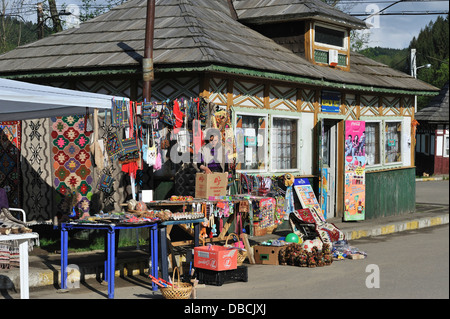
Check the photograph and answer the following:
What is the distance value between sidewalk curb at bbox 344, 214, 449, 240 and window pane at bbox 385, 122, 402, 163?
199 centimetres

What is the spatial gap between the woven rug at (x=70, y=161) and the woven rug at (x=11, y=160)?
70 cm

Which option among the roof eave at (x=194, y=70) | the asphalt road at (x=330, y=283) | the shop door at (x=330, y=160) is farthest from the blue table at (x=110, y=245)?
the shop door at (x=330, y=160)

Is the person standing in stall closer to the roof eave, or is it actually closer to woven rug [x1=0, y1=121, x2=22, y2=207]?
the roof eave

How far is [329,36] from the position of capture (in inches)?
712

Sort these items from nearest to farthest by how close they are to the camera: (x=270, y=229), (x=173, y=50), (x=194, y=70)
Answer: (x=194, y=70) → (x=173, y=50) → (x=270, y=229)

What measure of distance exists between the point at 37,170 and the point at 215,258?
13.1 ft

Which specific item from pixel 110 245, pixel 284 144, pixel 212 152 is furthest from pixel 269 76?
pixel 110 245

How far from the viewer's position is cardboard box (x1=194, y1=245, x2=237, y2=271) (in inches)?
405

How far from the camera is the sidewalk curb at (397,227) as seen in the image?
16.2 m

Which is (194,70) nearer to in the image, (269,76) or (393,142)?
(269,76)

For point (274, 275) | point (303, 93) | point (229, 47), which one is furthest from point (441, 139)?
point (274, 275)

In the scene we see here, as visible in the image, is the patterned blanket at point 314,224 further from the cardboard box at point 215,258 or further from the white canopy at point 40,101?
the white canopy at point 40,101

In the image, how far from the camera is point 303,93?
54.0 feet

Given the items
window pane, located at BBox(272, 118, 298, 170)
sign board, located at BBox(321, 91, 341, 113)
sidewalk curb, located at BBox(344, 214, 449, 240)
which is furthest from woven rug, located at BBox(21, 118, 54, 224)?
sign board, located at BBox(321, 91, 341, 113)
